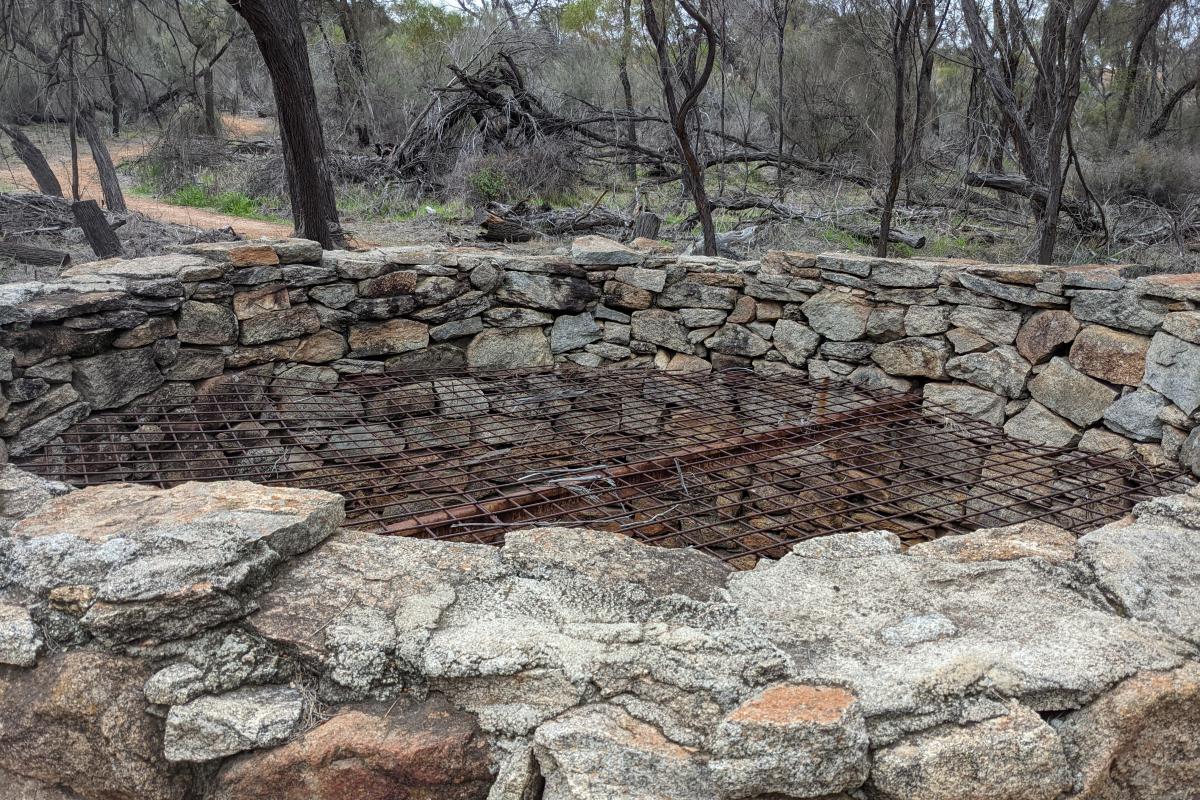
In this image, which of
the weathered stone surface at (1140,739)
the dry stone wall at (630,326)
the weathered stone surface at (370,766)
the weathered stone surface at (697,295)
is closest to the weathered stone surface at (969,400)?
the dry stone wall at (630,326)

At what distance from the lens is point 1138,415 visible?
3262 millimetres

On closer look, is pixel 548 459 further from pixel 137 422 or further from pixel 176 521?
pixel 176 521

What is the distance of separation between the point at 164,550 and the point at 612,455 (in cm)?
196

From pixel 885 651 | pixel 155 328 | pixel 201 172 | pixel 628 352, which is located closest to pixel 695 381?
pixel 628 352

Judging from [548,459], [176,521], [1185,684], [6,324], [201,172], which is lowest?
[548,459]

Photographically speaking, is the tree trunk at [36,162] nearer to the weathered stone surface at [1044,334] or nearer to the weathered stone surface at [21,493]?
the weathered stone surface at [21,493]

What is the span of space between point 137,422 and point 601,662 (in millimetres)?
2583

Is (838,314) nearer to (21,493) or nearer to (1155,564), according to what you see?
(1155,564)

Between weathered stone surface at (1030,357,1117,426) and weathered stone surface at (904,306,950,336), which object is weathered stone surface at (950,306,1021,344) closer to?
weathered stone surface at (904,306,950,336)

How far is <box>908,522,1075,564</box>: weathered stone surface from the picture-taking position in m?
1.93

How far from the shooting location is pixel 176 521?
1.83m

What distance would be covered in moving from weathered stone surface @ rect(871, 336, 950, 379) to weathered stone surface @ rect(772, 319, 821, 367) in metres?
0.31

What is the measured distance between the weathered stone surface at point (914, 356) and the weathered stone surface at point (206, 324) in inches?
120

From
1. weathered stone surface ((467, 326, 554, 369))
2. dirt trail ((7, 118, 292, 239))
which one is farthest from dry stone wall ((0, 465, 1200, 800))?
dirt trail ((7, 118, 292, 239))
